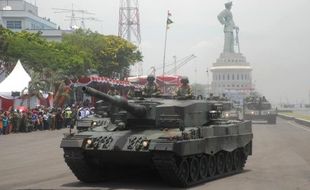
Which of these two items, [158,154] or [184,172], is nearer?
[158,154]

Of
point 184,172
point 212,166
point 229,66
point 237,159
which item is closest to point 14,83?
point 237,159

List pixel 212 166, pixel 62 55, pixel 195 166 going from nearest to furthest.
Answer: pixel 195 166 → pixel 212 166 → pixel 62 55

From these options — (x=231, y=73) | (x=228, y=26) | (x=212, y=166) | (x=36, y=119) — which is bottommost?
(x=212, y=166)

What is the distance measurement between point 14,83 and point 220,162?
25.9m

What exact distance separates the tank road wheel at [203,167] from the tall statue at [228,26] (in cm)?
13979

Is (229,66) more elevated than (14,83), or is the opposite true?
(229,66)

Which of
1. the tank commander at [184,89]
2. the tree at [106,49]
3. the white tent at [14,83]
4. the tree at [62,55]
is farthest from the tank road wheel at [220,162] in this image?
the tree at [106,49]

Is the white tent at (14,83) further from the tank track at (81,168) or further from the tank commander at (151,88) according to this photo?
the tank track at (81,168)

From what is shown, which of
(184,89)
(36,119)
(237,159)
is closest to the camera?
(184,89)

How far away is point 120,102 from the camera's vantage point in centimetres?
1352

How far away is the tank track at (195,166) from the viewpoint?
12883 millimetres

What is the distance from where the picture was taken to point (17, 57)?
49312mm

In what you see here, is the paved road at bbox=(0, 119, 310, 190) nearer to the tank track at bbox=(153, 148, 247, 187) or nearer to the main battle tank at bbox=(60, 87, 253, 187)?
the tank track at bbox=(153, 148, 247, 187)

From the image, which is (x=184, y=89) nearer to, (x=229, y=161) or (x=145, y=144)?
(x=229, y=161)
